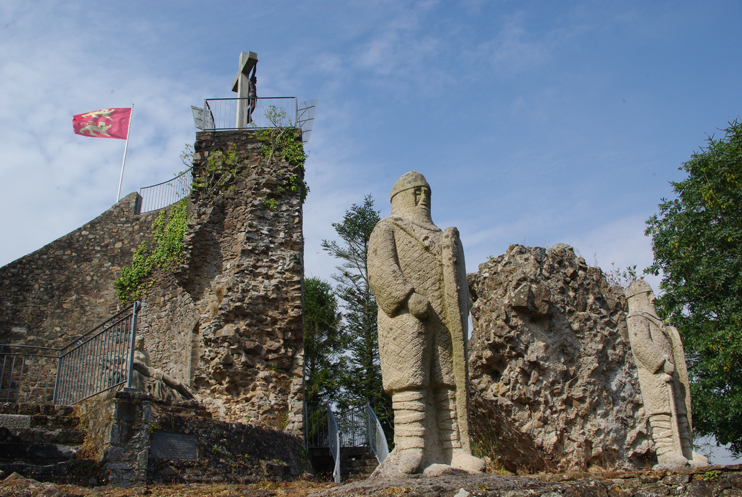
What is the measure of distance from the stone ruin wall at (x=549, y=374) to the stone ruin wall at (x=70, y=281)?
13308 millimetres

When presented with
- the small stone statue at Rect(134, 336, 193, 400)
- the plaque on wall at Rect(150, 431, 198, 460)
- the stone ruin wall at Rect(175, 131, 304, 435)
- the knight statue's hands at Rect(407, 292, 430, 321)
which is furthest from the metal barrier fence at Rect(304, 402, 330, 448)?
the knight statue's hands at Rect(407, 292, 430, 321)

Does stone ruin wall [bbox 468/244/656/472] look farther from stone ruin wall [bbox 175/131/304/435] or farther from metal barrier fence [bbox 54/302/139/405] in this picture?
stone ruin wall [bbox 175/131/304/435]

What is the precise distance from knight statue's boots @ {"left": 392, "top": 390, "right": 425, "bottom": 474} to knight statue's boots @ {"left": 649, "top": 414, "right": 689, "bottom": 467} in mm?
3516

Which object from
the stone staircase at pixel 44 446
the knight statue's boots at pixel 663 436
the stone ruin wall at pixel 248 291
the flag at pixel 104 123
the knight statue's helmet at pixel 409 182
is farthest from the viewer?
the flag at pixel 104 123

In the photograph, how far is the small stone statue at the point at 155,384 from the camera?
825cm

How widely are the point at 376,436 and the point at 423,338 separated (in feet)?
28.1

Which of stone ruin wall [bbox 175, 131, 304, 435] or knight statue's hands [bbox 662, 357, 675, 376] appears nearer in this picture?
knight statue's hands [bbox 662, 357, 675, 376]

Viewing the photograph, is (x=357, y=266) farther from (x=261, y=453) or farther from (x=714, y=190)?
(x=261, y=453)

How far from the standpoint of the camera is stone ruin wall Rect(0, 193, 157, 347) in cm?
1596

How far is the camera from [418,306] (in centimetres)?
452

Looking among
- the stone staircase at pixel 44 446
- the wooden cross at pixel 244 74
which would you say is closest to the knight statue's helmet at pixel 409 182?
the stone staircase at pixel 44 446

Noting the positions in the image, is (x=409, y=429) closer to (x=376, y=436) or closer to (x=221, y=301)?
(x=221, y=301)

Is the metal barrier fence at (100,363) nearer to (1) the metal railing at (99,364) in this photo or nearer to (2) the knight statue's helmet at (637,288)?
(1) the metal railing at (99,364)

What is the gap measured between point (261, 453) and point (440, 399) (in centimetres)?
408
